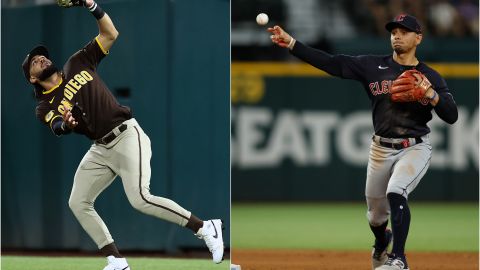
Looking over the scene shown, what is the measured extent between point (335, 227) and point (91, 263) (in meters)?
5.27

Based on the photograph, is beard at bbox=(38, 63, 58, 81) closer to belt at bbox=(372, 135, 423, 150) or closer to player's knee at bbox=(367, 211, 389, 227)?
belt at bbox=(372, 135, 423, 150)

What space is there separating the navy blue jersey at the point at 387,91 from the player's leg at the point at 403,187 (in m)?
0.15

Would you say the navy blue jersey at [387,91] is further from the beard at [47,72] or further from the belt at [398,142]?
the beard at [47,72]

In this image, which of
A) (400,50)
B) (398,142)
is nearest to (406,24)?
(400,50)

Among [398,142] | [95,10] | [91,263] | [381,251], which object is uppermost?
[95,10]

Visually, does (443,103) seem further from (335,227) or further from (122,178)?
(335,227)

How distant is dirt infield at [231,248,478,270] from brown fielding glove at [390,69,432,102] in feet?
6.35

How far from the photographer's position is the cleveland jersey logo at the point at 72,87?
6246 millimetres

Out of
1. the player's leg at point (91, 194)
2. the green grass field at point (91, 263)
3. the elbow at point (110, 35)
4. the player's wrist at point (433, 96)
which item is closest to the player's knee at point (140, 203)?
the player's leg at point (91, 194)

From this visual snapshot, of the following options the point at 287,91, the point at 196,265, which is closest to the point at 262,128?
the point at 287,91

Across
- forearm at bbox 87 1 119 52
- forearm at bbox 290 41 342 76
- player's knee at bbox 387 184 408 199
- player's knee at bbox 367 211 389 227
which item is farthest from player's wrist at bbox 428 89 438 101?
forearm at bbox 87 1 119 52

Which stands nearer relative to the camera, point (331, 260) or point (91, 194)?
point (91, 194)

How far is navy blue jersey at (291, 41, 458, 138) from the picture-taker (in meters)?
6.38

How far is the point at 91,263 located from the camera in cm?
731
